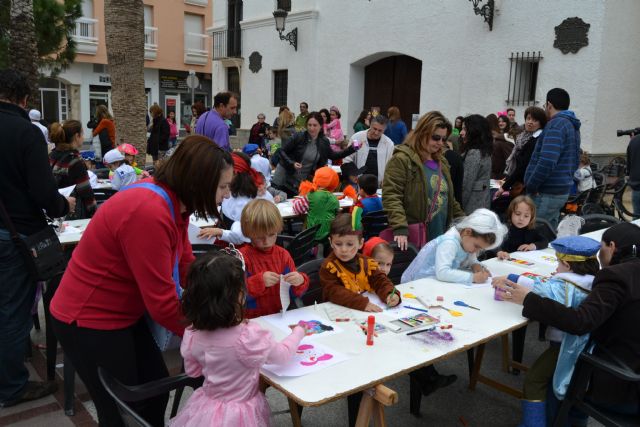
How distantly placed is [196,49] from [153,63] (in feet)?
8.69

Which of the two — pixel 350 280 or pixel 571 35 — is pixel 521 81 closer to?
pixel 571 35

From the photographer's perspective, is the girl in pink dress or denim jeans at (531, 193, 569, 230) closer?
the girl in pink dress

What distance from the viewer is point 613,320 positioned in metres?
2.42

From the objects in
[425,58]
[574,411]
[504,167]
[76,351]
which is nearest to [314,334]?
[76,351]

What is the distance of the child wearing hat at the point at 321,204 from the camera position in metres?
5.32

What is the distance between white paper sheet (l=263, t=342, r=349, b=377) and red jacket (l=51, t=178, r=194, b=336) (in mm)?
414

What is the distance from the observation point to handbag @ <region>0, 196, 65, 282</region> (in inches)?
115

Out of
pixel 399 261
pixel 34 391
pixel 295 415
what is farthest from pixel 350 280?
pixel 34 391

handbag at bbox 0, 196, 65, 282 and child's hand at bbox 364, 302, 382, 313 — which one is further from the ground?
handbag at bbox 0, 196, 65, 282

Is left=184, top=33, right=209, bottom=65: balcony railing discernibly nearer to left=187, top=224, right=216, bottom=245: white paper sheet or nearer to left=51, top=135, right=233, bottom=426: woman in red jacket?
left=187, top=224, right=216, bottom=245: white paper sheet

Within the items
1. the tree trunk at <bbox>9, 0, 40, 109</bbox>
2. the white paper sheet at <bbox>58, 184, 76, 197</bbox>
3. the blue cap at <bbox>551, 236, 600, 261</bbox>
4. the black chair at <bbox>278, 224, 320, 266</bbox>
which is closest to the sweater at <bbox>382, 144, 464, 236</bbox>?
the black chair at <bbox>278, 224, 320, 266</bbox>

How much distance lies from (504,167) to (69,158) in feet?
18.0

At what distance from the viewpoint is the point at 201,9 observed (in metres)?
28.9

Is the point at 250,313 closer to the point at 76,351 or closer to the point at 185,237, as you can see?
the point at 185,237
